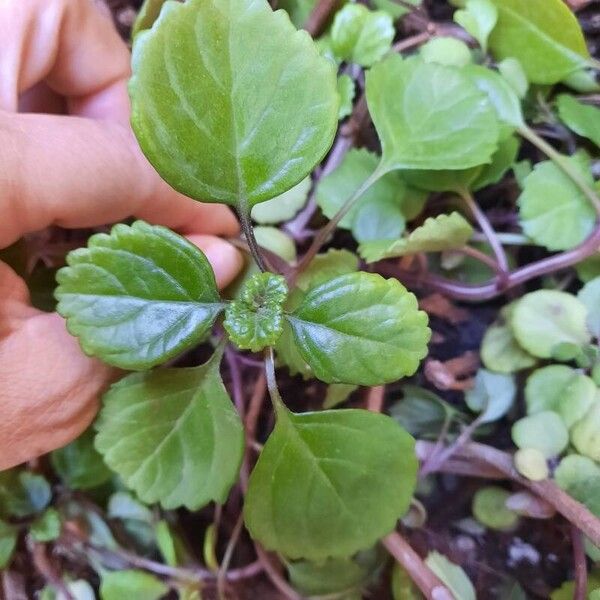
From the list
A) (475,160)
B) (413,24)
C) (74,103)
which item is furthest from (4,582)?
(413,24)

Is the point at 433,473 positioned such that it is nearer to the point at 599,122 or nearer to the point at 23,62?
the point at 599,122

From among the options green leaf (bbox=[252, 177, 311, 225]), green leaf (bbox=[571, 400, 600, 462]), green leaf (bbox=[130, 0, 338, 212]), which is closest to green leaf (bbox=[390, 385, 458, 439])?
green leaf (bbox=[571, 400, 600, 462])

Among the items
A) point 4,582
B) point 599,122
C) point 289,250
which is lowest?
point 4,582

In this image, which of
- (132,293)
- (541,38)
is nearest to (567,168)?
(541,38)

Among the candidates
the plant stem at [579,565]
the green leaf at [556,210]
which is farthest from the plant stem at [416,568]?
the green leaf at [556,210]

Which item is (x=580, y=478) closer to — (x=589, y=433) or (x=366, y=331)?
(x=589, y=433)

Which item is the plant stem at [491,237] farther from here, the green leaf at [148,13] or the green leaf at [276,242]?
the green leaf at [148,13]
